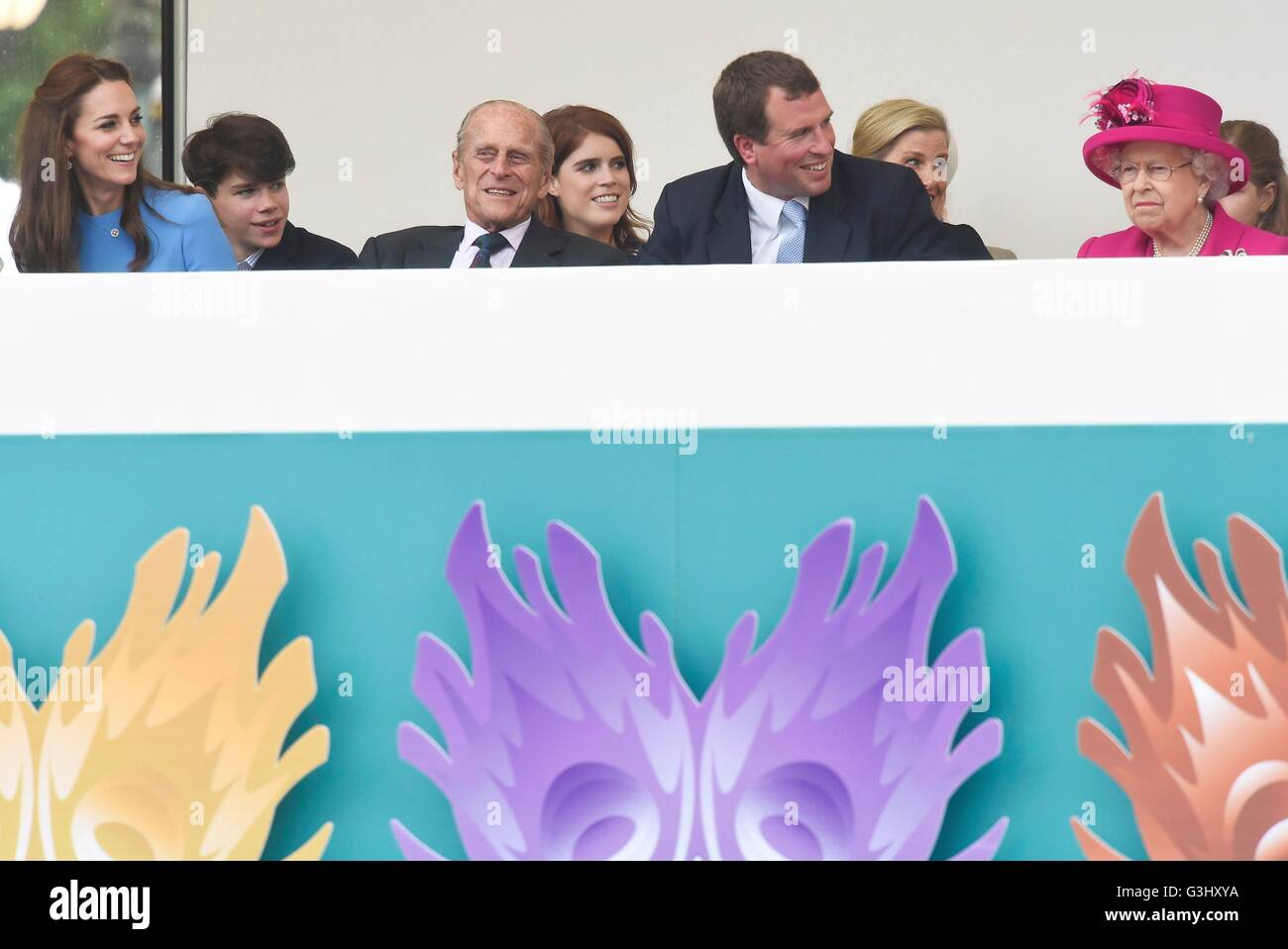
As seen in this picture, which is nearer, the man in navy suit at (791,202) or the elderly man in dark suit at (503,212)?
the man in navy suit at (791,202)

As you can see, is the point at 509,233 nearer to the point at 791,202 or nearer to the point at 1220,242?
the point at 791,202

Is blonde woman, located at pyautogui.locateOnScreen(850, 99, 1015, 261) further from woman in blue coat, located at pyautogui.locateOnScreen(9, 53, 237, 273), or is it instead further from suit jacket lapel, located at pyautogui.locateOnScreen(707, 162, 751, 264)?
woman in blue coat, located at pyautogui.locateOnScreen(9, 53, 237, 273)

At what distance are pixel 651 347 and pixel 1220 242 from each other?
132cm

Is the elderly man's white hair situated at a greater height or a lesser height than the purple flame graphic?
greater

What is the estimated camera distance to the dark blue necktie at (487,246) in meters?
3.56

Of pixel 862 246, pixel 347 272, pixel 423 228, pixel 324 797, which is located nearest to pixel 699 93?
pixel 423 228

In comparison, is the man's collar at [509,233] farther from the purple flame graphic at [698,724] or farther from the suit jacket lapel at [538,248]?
the purple flame graphic at [698,724]

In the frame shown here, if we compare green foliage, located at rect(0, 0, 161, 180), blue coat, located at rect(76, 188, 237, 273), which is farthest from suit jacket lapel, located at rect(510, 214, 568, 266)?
green foliage, located at rect(0, 0, 161, 180)

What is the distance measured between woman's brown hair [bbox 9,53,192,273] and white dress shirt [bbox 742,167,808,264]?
1291 mm

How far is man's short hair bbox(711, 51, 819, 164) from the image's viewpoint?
11.3 ft

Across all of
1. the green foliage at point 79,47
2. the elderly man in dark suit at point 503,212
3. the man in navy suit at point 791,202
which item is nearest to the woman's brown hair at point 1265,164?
the man in navy suit at point 791,202

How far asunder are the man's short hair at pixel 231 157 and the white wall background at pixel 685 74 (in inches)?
61.9

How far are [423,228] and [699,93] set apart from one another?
78.2 inches

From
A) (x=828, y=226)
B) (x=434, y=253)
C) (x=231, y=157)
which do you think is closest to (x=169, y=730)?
(x=434, y=253)
